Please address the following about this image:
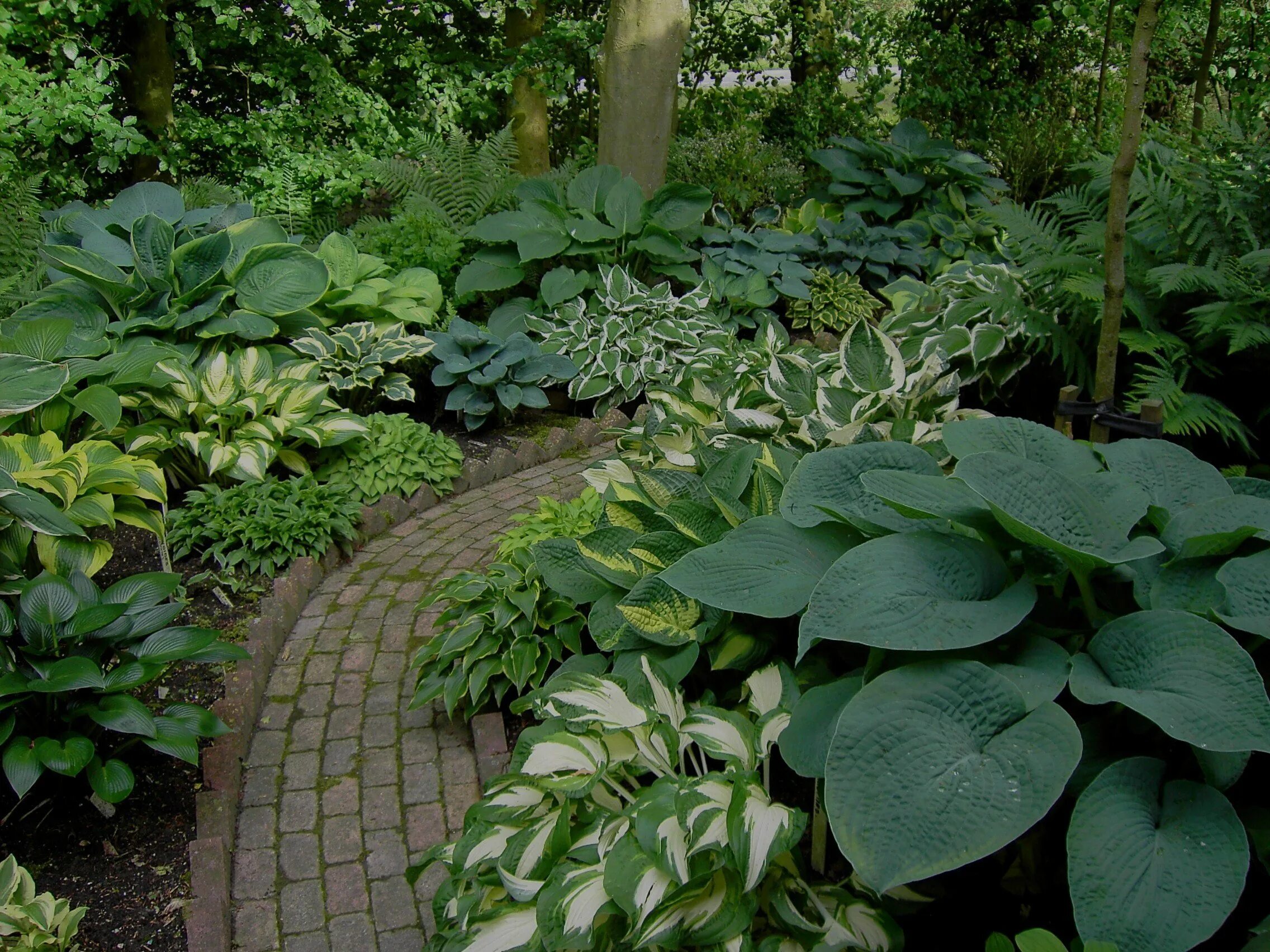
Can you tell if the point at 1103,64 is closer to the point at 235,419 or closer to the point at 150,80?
the point at 235,419

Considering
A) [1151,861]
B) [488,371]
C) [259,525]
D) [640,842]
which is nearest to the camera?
[1151,861]

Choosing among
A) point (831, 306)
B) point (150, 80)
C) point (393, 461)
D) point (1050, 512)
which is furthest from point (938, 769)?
point (150, 80)

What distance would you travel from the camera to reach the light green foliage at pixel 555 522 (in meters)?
3.27

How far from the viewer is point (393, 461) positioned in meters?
4.18

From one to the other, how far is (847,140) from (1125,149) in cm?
436

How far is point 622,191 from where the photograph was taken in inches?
225

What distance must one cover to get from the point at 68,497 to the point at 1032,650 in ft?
8.68

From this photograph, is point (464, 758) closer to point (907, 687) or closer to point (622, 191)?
point (907, 687)

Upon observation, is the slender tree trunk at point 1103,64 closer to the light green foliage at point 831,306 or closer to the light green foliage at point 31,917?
the light green foliage at point 831,306

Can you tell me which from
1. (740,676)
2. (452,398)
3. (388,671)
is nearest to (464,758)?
(388,671)

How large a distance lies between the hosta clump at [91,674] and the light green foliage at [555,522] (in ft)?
3.14

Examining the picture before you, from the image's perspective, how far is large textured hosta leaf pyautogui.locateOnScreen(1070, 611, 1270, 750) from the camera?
4.49 feet

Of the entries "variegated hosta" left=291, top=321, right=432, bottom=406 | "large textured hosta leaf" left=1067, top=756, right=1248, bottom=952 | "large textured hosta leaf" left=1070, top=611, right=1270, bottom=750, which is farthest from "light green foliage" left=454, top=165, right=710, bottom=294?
"large textured hosta leaf" left=1067, top=756, right=1248, bottom=952

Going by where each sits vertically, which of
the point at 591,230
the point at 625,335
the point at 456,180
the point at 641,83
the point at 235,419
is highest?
the point at 641,83
